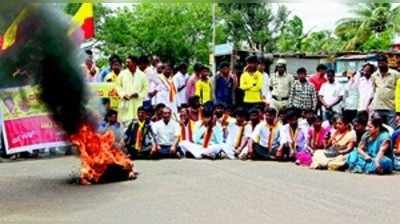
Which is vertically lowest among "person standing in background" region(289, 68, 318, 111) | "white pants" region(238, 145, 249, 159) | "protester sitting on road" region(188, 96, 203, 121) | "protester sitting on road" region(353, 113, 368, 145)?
"white pants" region(238, 145, 249, 159)

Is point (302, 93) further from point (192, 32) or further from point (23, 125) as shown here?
point (192, 32)

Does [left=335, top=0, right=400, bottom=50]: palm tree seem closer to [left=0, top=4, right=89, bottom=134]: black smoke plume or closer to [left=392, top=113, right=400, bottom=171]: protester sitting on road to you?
[left=392, top=113, right=400, bottom=171]: protester sitting on road

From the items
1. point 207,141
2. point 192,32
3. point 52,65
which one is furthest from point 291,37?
point 52,65

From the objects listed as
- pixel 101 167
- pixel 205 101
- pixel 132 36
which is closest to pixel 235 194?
pixel 101 167

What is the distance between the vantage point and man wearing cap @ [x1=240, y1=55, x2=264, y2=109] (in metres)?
11.5

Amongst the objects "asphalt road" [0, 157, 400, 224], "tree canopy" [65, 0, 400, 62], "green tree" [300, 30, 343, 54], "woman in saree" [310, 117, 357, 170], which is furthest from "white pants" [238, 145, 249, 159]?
"green tree" [300, 30, 343, 54]

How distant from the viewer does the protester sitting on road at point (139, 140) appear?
34.5 ft

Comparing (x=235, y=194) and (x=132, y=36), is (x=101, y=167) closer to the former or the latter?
(x=235, y=194)

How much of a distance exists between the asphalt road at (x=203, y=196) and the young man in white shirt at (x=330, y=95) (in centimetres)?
223

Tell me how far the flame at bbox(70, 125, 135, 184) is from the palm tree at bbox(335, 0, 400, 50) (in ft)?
73.1

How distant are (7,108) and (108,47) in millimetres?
15518

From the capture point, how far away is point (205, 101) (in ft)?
38.6

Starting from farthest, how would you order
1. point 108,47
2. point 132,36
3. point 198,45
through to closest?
point 198,45
point 132,36
point 108,47

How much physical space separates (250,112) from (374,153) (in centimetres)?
268
